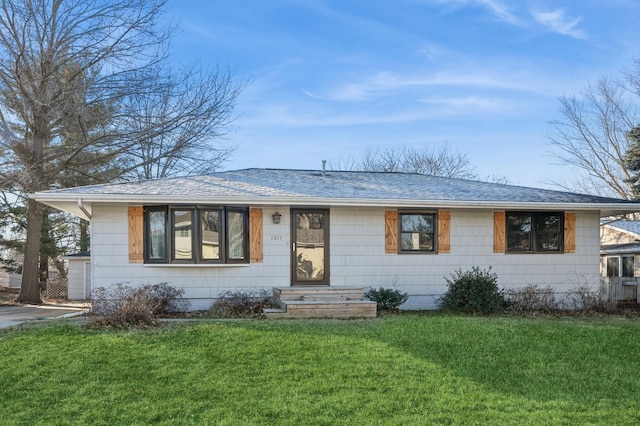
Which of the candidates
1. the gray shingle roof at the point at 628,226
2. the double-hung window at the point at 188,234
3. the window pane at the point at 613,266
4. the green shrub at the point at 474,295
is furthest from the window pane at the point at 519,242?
the gray shingle roof at the point at 628,226

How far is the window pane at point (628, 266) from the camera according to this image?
693 inches

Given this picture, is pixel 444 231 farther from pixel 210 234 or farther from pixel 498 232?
pixel 210 234

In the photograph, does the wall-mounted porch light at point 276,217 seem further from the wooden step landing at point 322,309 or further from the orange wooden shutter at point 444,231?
the orange wooden shutter at point 444,231

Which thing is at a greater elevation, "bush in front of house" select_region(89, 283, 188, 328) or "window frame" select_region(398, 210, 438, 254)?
"window frame" select_region(398, 210, 438, 254)

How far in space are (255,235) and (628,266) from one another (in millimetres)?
14128

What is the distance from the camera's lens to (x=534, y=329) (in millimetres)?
8430

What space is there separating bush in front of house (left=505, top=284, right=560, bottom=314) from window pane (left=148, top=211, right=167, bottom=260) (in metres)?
7.64

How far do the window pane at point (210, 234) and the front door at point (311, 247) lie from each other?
1.69m

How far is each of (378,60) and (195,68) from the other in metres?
5.95

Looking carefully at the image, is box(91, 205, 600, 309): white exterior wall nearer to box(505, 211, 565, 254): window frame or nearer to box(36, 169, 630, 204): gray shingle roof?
box(505, 211, 565, 254): window frame

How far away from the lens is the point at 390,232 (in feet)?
37.8

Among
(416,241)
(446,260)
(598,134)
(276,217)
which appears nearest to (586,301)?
(446,260)

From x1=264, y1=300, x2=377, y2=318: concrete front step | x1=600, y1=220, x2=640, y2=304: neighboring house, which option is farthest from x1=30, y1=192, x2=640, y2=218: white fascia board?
x1=600, y1=220, x2=640, y2=304: neighboring house

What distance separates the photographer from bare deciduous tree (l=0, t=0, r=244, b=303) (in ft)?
47.7
